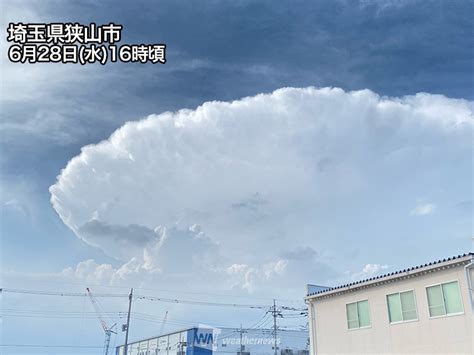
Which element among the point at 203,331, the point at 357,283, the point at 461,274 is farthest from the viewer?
the point at 203,331

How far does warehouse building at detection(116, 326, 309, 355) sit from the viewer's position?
259 ft

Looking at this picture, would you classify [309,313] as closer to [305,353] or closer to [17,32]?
[17,32]

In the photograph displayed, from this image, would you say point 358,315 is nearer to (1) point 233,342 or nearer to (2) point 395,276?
(2) point 395,276

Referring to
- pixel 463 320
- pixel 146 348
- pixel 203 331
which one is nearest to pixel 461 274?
pixel 463 320

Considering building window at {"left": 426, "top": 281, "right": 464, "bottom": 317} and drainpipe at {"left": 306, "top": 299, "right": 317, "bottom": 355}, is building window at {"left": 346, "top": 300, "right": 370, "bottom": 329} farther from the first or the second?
building window at {"left": 426, "top": 281, "right": 464, "bottom": 317}

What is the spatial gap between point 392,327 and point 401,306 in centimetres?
132

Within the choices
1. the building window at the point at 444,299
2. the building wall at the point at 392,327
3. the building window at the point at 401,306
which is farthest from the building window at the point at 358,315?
the building window at the point at 444,299

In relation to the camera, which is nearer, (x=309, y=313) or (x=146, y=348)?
(x=309, y=313)

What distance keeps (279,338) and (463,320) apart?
63674 mm

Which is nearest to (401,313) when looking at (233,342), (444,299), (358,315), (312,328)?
(444,299)

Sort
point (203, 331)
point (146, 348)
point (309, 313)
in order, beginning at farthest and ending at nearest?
point (146, 348)
point (203, 331)
point (309, 313)

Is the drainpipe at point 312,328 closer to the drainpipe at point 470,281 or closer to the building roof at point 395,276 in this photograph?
the building roof at point 395,276

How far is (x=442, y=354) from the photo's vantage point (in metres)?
23.6

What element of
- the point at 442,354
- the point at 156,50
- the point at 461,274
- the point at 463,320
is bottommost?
the point at 442,354
